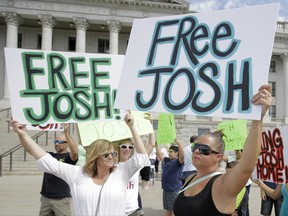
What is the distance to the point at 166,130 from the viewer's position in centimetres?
678

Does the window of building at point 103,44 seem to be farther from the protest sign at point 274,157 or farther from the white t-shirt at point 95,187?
the white t-shirt at point 95,187

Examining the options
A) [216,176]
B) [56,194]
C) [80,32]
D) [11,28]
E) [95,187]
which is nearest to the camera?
[216,176]

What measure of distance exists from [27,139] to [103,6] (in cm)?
3190

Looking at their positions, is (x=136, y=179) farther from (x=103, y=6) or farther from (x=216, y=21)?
(x=103, y=6)

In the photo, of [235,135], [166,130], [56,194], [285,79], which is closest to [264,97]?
[56,194]

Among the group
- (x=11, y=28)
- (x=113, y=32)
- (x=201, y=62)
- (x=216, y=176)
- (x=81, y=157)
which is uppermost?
(x=113, y=32)

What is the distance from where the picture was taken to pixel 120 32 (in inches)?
1441

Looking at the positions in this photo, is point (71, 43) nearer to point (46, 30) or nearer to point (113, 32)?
point (46, 30)

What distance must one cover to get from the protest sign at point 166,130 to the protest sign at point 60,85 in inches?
98.4

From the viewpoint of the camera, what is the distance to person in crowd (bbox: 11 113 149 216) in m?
2.90

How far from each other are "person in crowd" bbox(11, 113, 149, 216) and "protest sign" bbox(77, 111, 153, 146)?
1.41m

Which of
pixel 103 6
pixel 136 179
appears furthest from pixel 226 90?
pixel 103 6

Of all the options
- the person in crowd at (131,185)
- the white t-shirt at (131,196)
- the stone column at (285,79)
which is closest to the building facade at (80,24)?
the stone column at (285,79)

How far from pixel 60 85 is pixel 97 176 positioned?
1530 mm
